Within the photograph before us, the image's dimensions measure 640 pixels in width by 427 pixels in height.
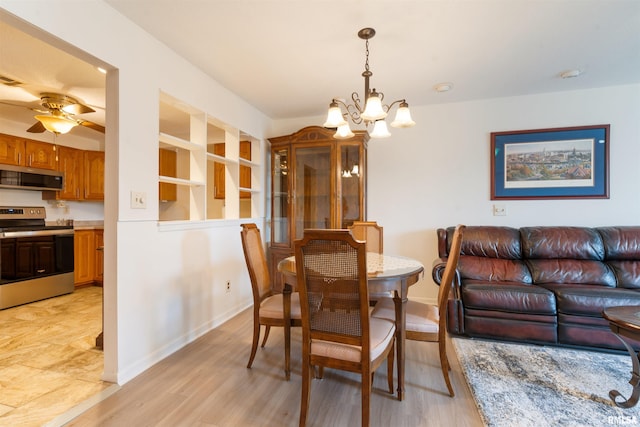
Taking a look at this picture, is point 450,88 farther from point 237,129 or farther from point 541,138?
point 237,129

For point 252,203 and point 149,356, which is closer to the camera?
point 149,356

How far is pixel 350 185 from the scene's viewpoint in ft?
11.7

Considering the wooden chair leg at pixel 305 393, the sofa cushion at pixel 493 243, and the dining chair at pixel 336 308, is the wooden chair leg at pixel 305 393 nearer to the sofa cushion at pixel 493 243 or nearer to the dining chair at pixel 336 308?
the dining chair at pixel 336 308

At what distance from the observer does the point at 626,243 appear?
2689 mm

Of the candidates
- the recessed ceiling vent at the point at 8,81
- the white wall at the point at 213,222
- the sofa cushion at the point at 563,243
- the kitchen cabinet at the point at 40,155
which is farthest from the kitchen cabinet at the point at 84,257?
the sofa cushion at the point at 563,243

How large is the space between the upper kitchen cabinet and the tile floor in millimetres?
1390

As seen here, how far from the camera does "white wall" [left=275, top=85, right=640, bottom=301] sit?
303 cm

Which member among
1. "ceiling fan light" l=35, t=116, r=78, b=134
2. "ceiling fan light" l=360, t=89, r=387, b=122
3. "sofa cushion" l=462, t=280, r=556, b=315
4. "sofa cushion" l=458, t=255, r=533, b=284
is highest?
"ceiling fan light" l=35, t=116, r=78, b=134

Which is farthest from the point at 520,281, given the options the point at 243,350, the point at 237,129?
the point at 237,129

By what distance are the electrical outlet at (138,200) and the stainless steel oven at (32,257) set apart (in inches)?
112

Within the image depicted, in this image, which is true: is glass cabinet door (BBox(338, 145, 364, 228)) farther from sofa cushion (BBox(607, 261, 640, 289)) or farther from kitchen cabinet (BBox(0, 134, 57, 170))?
kitchen cabinet (BBox(0, 134, 57, 170))

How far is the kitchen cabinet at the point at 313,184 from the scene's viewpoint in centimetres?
352

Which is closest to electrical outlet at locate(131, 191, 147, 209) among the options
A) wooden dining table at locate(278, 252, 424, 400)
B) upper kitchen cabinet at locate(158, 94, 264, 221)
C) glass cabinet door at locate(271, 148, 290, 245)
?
upper kitchen cabinet at locate(158, 94, 264, 221)

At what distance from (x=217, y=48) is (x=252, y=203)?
75.0 inches
